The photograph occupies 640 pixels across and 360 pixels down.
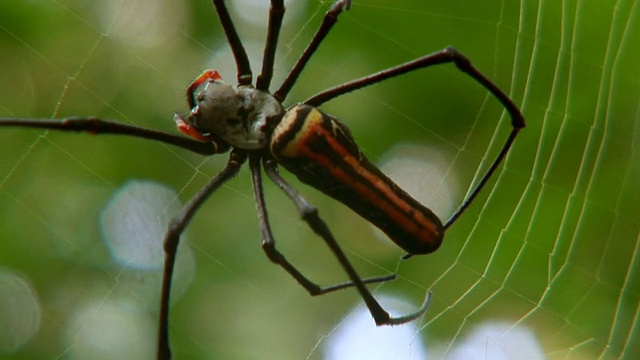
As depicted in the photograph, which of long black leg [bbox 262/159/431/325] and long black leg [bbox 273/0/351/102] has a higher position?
long black leg [bbox 273/0/351/102]

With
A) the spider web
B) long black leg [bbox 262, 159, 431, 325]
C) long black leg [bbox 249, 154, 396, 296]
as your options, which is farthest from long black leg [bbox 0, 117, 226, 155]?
the spider web

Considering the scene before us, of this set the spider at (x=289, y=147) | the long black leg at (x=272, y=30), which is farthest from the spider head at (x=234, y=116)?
the long black leg at (x=272, y=30)

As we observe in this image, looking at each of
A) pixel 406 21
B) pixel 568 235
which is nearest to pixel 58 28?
pixel 406 21

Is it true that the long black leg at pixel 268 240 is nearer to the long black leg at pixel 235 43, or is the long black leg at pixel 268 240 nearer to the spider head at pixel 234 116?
the spider head at pixel 234 116

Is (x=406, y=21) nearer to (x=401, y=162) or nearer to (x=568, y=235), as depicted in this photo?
(x=401, y=162)

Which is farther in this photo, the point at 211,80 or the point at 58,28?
the point at 58,28

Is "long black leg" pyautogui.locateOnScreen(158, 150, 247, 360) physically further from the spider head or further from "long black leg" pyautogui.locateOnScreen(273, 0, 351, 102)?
"long black leg" pyautogui.locateOnScreen(273, 0, 351, 102)
